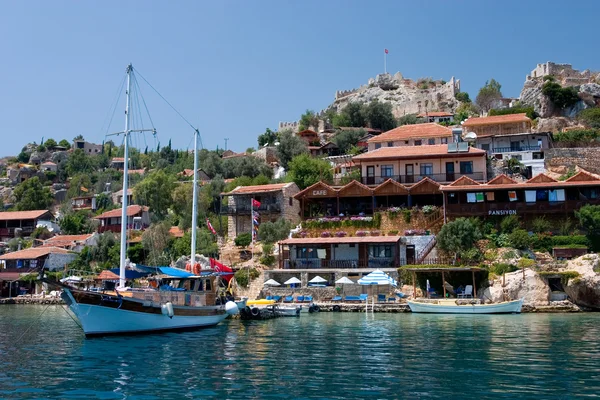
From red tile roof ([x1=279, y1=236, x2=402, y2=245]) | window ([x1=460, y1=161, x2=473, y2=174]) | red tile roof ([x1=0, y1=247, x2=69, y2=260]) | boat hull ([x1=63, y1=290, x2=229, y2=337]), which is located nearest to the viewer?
boat hull ([x1=63, y1=290, x2=229, y2=337])

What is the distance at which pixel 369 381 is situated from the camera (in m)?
16.2

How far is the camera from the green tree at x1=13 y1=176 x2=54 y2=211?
3406 inches

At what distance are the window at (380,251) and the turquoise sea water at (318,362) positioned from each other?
14643mm

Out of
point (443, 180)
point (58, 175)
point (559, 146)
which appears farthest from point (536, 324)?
point (58, 175)

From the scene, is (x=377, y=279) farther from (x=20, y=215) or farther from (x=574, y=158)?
(x=20, y=215)

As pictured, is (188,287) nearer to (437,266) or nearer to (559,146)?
(437,266)

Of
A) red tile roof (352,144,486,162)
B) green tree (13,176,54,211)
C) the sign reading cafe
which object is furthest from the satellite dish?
green tree (13,176,54,211)

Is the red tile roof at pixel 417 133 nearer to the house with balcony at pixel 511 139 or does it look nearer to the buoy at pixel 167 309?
the house with balcony at pixel 511 139

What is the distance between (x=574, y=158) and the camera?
188 feet

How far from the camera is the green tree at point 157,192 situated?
225ft

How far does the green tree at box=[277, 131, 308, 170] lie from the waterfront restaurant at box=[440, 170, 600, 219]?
32513mm

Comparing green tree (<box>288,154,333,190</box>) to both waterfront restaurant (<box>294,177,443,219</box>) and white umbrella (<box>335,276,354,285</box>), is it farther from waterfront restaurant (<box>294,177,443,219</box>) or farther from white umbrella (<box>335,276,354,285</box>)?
white umbrella (<box>335,276,354,285</box>)

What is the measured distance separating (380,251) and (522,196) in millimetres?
12025

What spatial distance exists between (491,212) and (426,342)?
25864 mm
